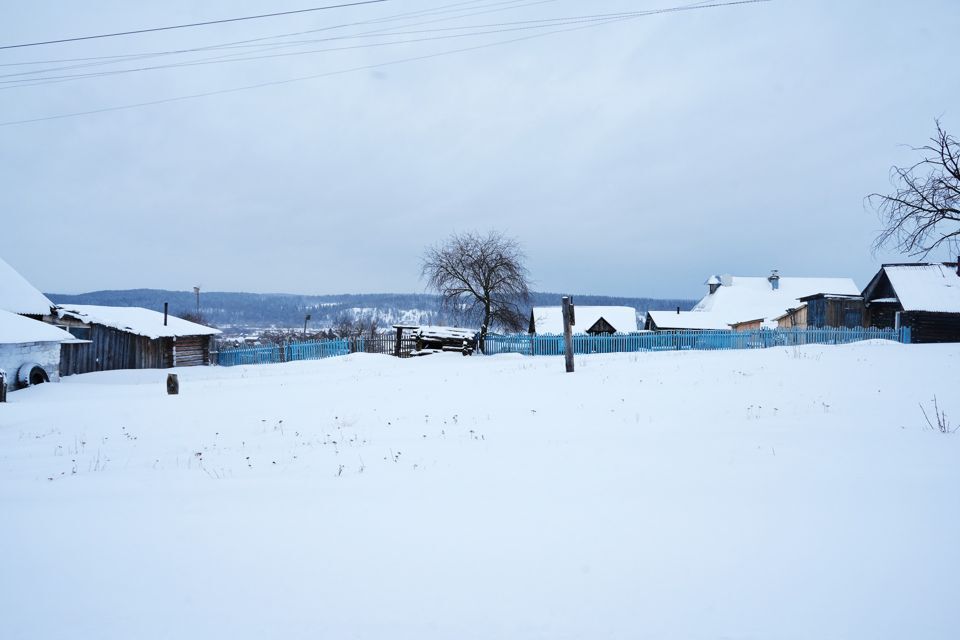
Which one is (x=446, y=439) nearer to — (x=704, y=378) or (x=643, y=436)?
(x=643, y=436)

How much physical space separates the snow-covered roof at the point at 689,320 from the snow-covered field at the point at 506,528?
4085cm

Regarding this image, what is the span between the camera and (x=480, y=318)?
113 feet

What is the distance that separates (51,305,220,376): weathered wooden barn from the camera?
23.8 metres

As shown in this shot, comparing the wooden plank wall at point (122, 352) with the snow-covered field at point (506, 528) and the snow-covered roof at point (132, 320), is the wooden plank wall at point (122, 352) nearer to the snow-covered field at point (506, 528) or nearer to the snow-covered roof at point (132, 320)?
the snow-covered roof at point (132, 320)

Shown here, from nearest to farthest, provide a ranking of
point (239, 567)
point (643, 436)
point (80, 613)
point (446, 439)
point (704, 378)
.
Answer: point (80, 613)
point (239, 567)
point (643, 436)
point (446, 439)
point (704, 378)

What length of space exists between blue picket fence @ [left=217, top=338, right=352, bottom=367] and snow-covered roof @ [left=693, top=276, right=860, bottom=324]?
38.1 m

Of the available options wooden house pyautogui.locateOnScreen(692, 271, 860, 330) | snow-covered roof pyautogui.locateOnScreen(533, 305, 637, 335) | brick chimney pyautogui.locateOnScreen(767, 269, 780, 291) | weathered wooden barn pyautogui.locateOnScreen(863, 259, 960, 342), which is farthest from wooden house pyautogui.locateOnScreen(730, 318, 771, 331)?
weathered wooden barn pyautogui.locateOnScreen(863, 259, 960, 342)

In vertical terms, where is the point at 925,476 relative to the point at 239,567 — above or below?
above

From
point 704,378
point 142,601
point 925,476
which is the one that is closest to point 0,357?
point 142,601

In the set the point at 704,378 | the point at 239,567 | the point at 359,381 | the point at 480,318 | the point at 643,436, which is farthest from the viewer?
the point at 480,318

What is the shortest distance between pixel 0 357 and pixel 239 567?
19081mm

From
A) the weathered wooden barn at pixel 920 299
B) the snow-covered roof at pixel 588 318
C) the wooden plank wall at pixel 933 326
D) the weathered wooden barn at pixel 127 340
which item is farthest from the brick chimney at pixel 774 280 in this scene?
the weathered wooden barn at pixel 127 340

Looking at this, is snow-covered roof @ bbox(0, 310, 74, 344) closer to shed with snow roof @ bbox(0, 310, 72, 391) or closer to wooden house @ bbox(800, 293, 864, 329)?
shed with snow roof @ bbox(0, 310, 72, 391)

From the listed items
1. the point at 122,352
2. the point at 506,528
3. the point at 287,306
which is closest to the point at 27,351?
the point at 122,352
